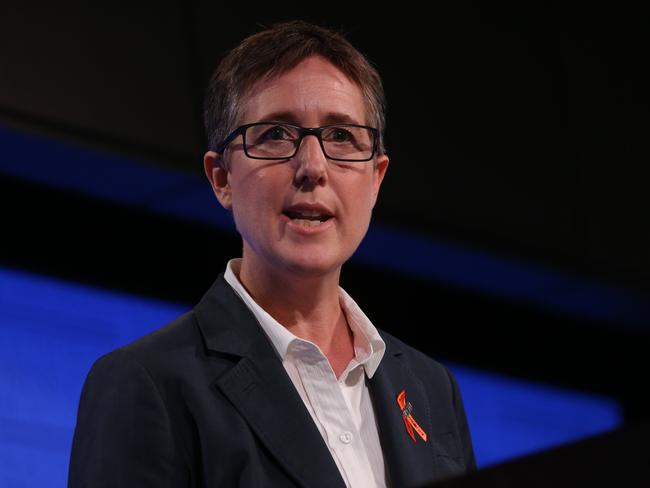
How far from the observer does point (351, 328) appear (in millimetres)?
1955

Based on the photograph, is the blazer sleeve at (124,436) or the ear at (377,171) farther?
the ear at (377,171)

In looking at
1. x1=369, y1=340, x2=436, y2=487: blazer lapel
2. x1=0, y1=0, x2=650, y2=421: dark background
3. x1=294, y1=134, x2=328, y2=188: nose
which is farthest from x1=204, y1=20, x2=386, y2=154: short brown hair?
x1=0, y1=0, x2=650, y2=421: dark background

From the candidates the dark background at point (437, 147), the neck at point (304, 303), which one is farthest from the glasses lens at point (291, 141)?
the dark background at point (437, 147)

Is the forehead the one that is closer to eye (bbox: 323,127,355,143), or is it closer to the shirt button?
eye (bbox: 323,127,355,143)

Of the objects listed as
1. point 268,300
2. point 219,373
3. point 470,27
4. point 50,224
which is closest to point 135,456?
point 219,373

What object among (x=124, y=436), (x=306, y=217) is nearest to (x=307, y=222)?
(x=306, y=217)

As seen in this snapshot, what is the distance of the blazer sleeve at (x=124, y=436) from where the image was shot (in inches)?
62.0

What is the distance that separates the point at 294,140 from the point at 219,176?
6.9 inches

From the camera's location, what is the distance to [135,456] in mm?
1582

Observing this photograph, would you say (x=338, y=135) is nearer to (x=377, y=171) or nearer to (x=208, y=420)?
(x=377, y=171)

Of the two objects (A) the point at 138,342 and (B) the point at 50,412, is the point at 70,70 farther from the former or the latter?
(A) the point at 138,342

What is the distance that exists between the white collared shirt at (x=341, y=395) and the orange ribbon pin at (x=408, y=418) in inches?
2.1

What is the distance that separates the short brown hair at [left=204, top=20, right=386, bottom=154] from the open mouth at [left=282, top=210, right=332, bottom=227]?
19cm

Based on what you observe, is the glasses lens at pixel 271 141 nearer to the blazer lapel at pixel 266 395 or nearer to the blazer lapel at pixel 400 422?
the blazer lapel at pixel 266 395
